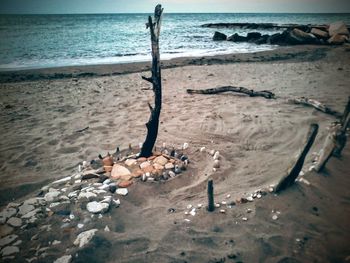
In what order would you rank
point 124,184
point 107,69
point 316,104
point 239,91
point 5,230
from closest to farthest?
point 5,230 → point 124,184 → point 316,104 → point 239,91 → point 107,69

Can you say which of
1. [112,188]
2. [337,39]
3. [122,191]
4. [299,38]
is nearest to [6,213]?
[112,188]

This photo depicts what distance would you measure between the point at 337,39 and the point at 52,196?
22832mm

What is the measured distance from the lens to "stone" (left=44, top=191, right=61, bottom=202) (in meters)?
3.95

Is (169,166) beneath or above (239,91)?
beneath

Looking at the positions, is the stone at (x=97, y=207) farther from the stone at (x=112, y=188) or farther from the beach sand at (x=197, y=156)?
the stone at (x=112, y=188)

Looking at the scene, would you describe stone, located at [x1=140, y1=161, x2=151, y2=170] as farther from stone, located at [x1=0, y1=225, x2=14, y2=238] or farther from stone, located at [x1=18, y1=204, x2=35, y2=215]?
stone, located at [x1=0, y1=225, x2=14, y2=238]

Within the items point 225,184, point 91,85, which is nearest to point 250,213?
point 225,184

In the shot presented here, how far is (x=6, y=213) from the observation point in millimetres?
3666

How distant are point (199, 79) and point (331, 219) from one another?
8.05m

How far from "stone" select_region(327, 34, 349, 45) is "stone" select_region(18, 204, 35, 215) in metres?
22.8

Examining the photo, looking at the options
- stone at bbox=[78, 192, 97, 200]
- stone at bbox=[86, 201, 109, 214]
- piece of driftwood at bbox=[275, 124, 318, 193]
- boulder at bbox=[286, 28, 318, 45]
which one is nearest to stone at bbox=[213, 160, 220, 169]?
piece of driftwood at bbox=[275, 124, 318, 193]

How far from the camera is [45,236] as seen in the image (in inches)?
129

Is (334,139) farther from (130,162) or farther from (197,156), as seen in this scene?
(130,162)

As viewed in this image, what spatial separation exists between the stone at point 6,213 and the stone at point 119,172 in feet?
4.92
